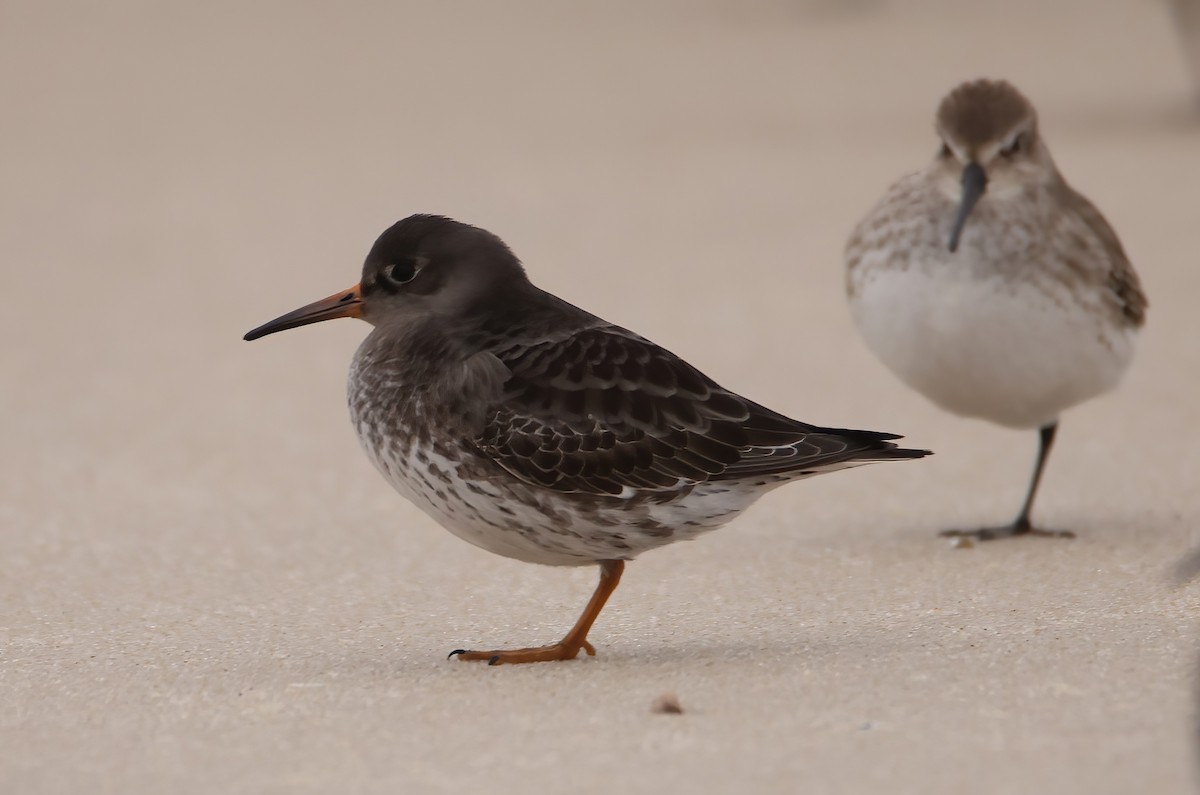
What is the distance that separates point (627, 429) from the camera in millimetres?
4285

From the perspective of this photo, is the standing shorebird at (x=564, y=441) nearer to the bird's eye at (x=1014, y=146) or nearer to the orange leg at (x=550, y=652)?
the orange leg at (x=550, y=652)

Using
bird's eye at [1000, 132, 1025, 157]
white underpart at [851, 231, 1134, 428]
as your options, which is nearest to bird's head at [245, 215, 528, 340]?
white underpart at [851, 231, 1134, 428]

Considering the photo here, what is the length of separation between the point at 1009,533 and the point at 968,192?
1181mm

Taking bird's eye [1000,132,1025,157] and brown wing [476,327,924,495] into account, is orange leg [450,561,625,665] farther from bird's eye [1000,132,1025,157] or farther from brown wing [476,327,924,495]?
bird's eye [1000,132,1025,157]

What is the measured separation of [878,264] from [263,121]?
928cm

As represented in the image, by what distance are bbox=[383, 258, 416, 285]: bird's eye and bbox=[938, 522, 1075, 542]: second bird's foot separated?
2277mm

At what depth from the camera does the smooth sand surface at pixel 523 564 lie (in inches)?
140

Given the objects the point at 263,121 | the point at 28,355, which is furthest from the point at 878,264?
the point at 263,121

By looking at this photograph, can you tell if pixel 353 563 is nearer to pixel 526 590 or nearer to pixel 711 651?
pixel 526 590

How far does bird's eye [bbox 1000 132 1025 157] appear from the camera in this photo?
6.11 meters

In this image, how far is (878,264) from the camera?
6.03 meters

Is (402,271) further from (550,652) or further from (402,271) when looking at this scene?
(550,652)

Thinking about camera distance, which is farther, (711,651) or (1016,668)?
(711,651)

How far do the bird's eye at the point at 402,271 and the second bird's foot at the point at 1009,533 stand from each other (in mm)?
2277
